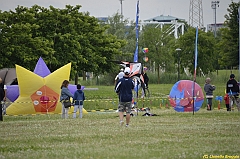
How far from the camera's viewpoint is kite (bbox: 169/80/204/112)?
92.0 ft

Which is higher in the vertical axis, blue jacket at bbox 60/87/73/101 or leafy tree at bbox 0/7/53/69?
leafy tree at bbox 0/7/53/69

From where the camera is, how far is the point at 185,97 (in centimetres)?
2817

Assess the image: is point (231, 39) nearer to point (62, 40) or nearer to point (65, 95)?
point (62, 40)

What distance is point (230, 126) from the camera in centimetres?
1786

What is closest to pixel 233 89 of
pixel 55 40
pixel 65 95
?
pixel 65 95

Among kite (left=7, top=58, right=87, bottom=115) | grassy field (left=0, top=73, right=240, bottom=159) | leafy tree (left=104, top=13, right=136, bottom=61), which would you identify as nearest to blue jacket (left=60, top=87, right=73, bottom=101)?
kite (left=7, top=58, right=87, bottom=115)

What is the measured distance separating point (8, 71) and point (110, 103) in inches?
253

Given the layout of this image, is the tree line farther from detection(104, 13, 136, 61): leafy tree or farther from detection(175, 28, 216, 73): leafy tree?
detection(104, 13, 136, 61): leafy tree

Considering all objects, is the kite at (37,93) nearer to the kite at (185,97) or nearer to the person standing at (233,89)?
the kite at (185,97)

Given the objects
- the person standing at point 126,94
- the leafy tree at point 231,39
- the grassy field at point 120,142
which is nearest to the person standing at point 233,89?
the grassy field at point 120,142

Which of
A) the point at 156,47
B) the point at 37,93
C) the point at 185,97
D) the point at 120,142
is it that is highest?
the point at 156,47

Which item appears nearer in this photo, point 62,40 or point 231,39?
point 62,40

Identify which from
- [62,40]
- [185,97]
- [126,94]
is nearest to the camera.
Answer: [126,94]

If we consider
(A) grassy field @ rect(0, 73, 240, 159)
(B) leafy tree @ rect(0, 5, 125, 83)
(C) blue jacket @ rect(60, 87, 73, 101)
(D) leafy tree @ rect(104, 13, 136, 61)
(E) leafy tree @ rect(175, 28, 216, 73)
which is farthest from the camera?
(D) leafy tree @ rect(104, 13, 136, 61)
